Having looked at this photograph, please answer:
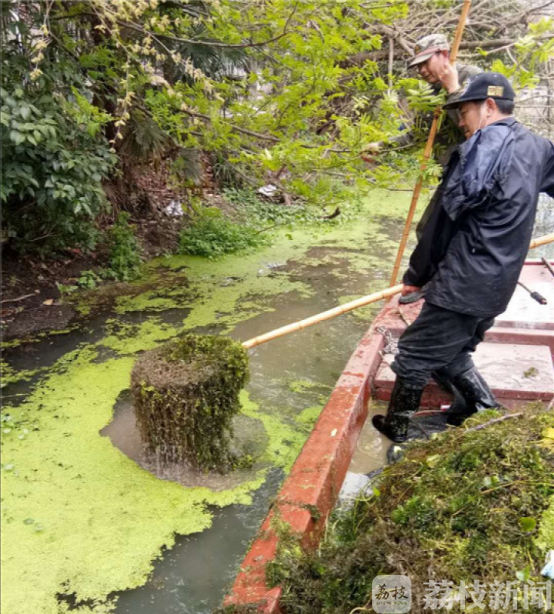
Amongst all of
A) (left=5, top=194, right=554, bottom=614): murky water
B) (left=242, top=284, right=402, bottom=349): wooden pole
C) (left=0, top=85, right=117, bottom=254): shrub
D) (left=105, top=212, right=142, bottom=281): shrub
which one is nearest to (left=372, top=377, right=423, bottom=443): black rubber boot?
(left=5, top=194, right=554, bottom=614): murky water

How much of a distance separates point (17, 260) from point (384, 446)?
396 cm

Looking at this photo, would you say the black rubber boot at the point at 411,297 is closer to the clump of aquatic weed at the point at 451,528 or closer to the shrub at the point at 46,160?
the clump of aquatic weed at the point at 451,528

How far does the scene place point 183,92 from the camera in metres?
4.16

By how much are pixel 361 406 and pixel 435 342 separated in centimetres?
57

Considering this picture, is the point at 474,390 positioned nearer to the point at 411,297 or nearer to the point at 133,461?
the point at 411,297

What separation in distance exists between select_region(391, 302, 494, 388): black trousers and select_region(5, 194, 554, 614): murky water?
0.47m

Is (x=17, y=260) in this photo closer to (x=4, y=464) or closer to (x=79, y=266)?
(x=79, y=266)

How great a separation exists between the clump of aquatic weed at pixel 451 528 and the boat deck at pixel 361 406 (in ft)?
0.38

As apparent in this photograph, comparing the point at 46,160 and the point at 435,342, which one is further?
the point at 46,160

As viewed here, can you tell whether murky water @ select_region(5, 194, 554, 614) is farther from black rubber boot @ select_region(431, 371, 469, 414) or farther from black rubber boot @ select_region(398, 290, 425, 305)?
black rubber boot @ select_region(398, 290, 425, 305)

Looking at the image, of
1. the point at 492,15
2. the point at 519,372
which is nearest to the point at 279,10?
the point at 519,372

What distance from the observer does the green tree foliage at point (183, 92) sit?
3232 mm

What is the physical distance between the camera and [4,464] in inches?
106

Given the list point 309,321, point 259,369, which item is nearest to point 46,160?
point 259,369
